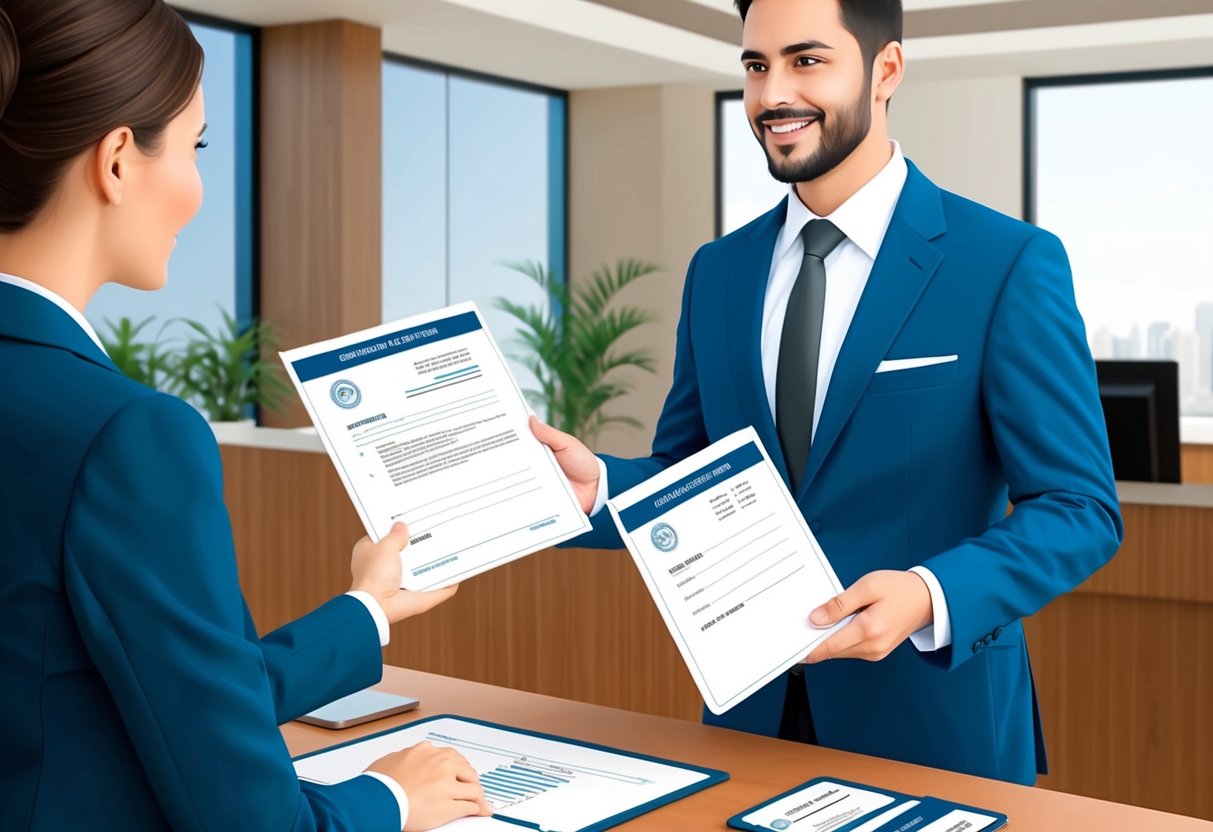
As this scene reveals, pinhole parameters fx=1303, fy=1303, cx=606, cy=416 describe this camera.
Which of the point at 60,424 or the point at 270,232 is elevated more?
the point at 270,232

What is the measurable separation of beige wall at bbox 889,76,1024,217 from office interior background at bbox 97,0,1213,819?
0.01 meters

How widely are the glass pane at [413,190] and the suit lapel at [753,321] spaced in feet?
19.6

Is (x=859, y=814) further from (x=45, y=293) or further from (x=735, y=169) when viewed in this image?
(x=735, y=169)

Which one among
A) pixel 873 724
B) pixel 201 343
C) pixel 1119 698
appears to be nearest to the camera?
pixel 873 724

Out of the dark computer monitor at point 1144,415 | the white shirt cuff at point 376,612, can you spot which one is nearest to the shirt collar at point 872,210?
the white shirt cuff at point 376,612

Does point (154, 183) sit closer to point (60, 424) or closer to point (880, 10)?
point (60, 424)

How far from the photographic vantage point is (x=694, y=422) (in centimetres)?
208

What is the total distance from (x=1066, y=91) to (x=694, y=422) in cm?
747

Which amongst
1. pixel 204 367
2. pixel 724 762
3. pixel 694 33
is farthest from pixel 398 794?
pixel 694 33

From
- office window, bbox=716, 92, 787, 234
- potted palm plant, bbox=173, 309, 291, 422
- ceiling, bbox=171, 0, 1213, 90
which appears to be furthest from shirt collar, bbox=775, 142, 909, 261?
office window, bbox=716, 92, 787, 234

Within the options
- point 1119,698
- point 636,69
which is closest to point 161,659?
point 1119,698

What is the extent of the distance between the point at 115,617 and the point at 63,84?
0.41 meters

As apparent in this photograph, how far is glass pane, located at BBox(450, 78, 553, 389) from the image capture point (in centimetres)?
848

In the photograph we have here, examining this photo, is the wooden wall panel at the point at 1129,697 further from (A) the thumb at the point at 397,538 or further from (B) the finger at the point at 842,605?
(A) the thumb at the point at 397,538
